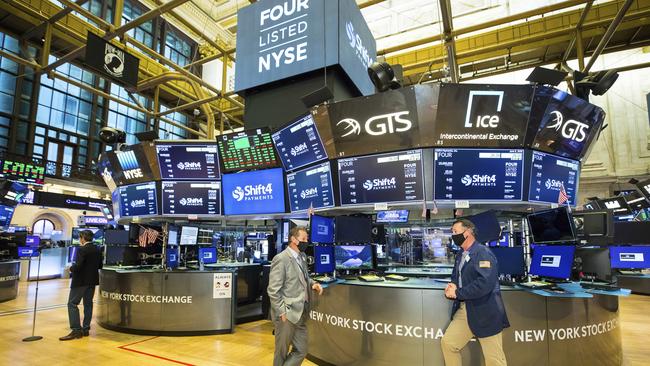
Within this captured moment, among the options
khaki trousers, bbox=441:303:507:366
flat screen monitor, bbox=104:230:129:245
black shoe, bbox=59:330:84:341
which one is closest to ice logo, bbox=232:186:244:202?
black shoe, bbox=59:330:84:341

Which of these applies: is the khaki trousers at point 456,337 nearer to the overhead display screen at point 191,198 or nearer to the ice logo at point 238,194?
the ice logo at point 238,194

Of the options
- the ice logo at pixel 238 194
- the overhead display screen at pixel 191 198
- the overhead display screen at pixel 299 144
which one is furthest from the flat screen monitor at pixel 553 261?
the overhead display screen at pixel 191 198

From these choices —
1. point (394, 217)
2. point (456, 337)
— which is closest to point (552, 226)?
point (456, 337)

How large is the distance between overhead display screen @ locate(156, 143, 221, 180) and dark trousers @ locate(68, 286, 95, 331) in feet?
6.83

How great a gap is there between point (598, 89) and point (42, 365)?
292 inches

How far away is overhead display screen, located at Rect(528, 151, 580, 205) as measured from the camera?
4.52 metres

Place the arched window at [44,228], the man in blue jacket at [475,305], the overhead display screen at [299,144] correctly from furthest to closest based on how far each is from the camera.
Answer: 1. the arched window at [44,228]
2. the overhead display screen at [299,144]
3. the man in blue jacket at [475,305]

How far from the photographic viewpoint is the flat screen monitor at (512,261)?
451 centimetres

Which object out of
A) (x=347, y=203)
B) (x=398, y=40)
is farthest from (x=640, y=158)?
(x=347, y=203)

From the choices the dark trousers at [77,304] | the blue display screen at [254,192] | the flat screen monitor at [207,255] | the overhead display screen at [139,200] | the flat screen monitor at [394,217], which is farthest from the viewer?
the flat screen monitor at [207,255]

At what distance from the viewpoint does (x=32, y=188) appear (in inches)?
588

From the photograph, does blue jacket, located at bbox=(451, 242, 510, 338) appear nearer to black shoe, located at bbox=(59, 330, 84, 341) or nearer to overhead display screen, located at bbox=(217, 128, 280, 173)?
overhead display screen, located at bbox=(217, 128, 280, 173)

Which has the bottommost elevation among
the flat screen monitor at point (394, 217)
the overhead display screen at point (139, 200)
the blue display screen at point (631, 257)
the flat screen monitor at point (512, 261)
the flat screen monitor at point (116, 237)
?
the blue display screen at point (631, 257)

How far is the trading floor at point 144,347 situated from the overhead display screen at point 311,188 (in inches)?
76.9
